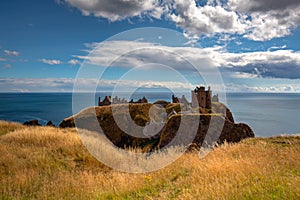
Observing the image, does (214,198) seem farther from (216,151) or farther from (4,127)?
(4,127)

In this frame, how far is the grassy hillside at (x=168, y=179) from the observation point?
6.02 metres

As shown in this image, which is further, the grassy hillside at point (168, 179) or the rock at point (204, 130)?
the rock at point (204, 130)

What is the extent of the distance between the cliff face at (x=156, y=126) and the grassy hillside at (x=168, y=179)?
3280mm

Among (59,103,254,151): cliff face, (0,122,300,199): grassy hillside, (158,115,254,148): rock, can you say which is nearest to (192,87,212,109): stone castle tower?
(59,103,254,151): cliff face

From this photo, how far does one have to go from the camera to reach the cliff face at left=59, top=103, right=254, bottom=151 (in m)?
15.3

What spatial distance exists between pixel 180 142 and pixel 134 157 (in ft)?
10.4

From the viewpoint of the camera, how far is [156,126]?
1997 cm

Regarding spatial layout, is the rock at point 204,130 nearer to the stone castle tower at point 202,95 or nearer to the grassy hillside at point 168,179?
the grassy hillside at point 168,179

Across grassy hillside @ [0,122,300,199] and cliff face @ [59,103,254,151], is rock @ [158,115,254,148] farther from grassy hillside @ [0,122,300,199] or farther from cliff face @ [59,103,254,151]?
grassy hillside @ [0,122,300,199]

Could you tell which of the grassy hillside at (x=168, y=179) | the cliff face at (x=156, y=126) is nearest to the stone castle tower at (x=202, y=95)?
the cliff face at (x=156, y=126)

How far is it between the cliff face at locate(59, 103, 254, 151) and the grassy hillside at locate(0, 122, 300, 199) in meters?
3.28

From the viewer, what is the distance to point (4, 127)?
902 inches

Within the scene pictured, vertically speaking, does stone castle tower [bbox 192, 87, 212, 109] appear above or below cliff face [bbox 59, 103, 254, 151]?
above

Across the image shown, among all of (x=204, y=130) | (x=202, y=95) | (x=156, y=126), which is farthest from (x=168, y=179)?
(x=202, y=95)
